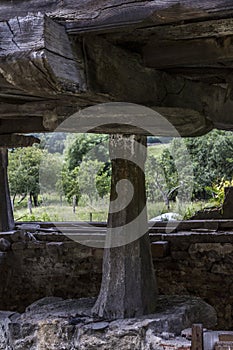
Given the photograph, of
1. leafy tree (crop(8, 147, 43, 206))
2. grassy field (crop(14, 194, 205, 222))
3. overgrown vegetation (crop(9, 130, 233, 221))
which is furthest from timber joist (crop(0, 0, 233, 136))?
leafy tree (crop(8, 147, 43, 206))

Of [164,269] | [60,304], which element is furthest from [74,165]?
[60,304]

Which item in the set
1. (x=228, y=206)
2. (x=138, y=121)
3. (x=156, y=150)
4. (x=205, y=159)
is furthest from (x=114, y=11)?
(x=156, y=150)

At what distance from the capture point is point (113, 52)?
3184mm

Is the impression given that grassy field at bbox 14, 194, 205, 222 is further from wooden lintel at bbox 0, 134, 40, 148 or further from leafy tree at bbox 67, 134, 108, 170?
wooden lintel at bbox 0, 134, 40, 148

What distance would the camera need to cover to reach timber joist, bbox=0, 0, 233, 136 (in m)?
2.54

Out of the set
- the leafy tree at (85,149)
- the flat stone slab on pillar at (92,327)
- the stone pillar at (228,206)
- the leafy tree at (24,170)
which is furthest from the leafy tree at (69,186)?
the flat stone slab on pillar at (92,327)

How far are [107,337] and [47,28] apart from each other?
2760 millimetres

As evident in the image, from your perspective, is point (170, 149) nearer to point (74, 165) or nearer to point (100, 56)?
point (74, 165)

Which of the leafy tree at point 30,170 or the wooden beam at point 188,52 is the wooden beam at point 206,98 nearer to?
the wooden beam at point 188,52

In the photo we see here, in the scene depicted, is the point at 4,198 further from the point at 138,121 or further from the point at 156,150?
the point at 156,150

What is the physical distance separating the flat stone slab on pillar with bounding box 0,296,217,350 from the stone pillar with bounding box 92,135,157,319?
5.8 inches

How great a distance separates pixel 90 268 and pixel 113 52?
529 cm

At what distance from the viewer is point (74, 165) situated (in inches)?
734

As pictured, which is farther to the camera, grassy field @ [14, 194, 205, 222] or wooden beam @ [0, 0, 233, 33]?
grassy field @ [14, 194, 205, 222]
